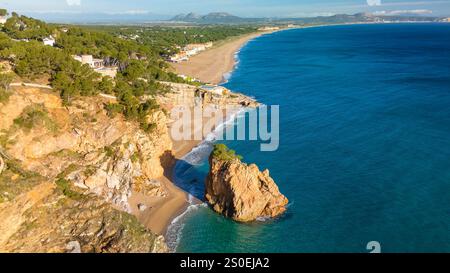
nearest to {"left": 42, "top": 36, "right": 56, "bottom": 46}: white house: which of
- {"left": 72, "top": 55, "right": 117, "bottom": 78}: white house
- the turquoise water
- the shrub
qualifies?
{"left": 72, "top": 55, "right": 117, "bottom": 78}: white house

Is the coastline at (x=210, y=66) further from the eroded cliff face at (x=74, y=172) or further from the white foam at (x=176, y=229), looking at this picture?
the white foam at (x=176, y=229)

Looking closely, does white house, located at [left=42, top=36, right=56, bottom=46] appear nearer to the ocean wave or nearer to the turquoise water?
the ocean wave

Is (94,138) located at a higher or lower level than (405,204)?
higher

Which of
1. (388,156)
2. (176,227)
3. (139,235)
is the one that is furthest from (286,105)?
(139,235)

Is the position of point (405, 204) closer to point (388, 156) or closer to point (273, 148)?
point (388, 156)

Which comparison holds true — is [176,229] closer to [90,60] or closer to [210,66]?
[90,60]
